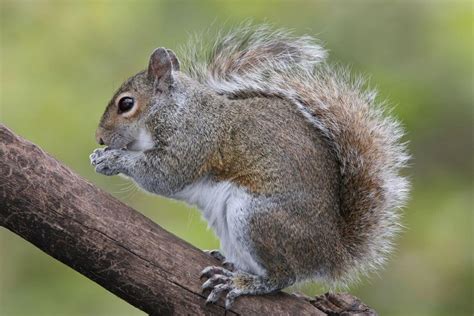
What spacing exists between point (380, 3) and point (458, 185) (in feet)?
3.88

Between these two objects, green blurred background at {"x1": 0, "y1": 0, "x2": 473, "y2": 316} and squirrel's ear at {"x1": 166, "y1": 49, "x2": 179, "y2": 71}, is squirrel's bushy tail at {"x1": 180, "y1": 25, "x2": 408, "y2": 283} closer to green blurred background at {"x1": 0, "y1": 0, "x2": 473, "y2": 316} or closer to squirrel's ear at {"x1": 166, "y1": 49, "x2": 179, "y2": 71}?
squirrel's ear at {"x1": 166, "y1": 49, "x2": 179, "y2": 71}

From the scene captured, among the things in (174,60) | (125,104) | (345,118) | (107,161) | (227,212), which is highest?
(174,60)

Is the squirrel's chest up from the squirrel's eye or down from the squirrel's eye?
down

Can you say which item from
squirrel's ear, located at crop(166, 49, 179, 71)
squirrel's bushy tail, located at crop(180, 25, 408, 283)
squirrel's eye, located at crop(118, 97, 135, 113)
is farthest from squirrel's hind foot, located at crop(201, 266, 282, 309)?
squirrel's ear, located at crop(166, 49, 179, 71)

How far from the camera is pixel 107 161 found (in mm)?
3355

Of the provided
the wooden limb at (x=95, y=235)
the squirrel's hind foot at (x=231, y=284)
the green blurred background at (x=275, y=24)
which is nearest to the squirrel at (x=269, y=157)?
the squirrel's hind foot at (x=231, y=284)

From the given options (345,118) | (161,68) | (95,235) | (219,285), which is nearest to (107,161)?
(161,68)

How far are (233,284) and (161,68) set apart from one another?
918 mm

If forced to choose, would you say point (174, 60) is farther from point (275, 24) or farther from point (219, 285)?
point (275, 24)

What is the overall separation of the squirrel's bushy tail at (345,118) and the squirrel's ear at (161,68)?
7.3 inches

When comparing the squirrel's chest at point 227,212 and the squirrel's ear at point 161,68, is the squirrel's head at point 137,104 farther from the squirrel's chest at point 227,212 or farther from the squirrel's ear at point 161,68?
the squirrel's chest at point 227,212

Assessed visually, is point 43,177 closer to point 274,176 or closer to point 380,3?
point 274,176

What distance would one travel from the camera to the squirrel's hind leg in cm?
300

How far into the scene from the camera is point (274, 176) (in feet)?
10.3
